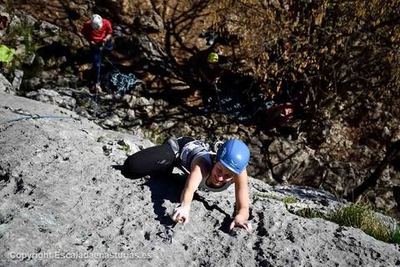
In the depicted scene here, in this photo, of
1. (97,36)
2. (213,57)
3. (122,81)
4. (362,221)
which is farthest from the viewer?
(213,57)

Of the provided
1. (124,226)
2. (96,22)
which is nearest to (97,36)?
(96,22)

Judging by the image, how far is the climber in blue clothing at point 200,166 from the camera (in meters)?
3.77

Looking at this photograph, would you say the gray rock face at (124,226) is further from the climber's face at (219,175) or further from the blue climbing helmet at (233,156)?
the blue climbing helmet at (233,156)

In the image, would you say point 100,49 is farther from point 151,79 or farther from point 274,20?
point 274,20

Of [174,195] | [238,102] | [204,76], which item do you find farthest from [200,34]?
[174,195]

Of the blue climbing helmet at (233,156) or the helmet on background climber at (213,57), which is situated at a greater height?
the blue climbing helmet at (233,156)

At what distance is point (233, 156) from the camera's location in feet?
12.3

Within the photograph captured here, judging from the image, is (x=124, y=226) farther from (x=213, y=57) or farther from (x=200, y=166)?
(x=213, y=57)

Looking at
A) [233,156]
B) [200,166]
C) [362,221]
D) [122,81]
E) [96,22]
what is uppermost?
[233,156]

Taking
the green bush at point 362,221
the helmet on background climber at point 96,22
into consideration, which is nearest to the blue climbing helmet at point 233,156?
the green bush at point 362,221

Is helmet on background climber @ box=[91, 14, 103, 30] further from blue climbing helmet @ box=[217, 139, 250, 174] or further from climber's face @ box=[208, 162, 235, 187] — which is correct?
blue climbing helmet @ box=[217, 139, 250, 174]

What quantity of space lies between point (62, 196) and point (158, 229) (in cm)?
86

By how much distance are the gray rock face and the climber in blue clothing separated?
0.39 ft

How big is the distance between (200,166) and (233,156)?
0.35 m
